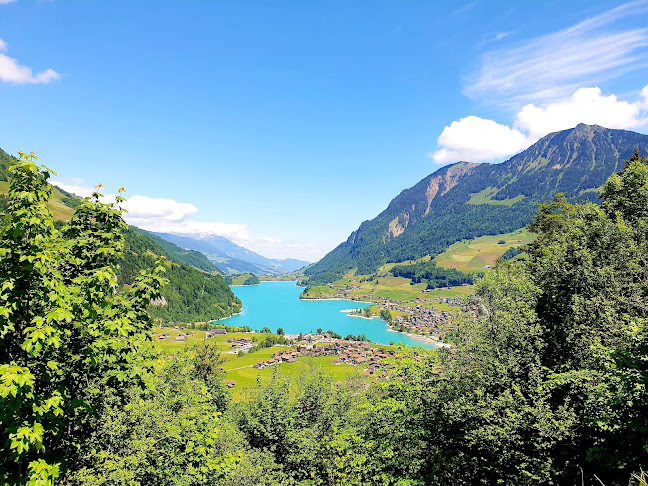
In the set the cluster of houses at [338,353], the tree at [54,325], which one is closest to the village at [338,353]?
the cluster of houses at [338,353]

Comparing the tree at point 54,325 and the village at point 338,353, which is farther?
the village at point 338,353

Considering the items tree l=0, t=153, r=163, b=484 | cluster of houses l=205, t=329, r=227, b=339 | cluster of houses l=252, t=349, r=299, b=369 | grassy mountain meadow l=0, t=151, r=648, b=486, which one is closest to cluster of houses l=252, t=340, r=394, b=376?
cluster of houses l=252, t=349, r=299, b=369

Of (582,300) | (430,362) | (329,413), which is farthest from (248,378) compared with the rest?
(582,300)

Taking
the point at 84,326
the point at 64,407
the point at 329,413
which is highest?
the point at 84,326

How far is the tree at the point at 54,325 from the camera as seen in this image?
551 cm

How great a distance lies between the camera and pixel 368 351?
405ft

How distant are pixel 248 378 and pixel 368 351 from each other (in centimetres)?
4874

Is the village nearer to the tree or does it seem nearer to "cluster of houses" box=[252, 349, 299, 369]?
"cluster of houses" box=[252, 349, 299, 369]

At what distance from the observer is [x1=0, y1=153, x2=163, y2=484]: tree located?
18.1 feet

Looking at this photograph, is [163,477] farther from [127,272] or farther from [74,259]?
[127,272]

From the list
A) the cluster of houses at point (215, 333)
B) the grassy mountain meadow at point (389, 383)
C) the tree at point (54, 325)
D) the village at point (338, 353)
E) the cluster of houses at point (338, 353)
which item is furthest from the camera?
the cluster of houses at point (215, 333)

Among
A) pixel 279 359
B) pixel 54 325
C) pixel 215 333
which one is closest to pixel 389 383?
pixel 54 325

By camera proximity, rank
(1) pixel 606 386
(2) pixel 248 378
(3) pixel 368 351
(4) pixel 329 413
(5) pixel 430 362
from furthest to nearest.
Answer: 1. (3) pixel 368 351
2. (2) pixel 248 378
3. (4) pixel 329 413
4. (5) pixel 430 362
5. (1) pixel 606 386

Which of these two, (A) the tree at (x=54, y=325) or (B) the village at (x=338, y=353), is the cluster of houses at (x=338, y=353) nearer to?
(B) the village at (x=338, y=353)
